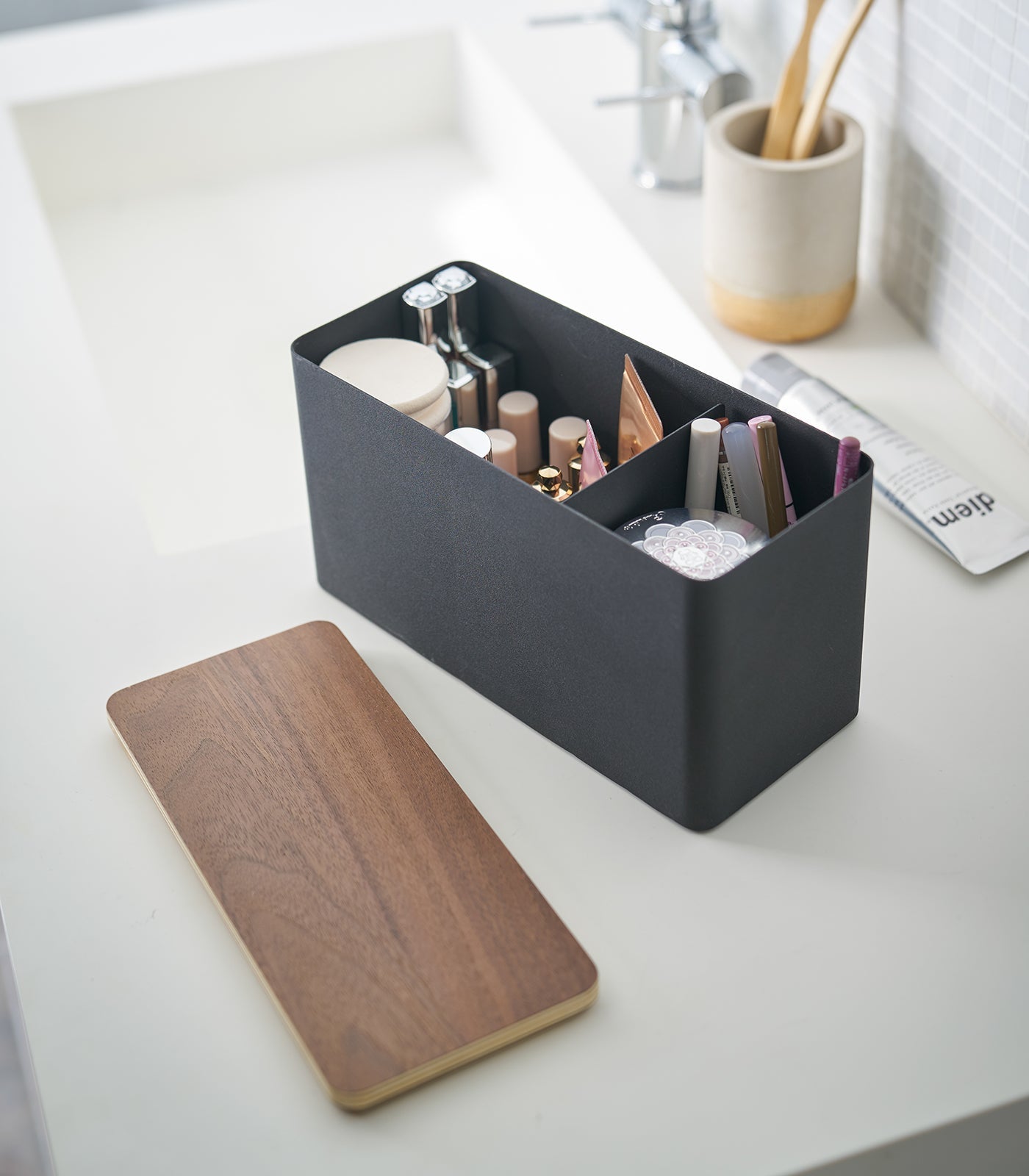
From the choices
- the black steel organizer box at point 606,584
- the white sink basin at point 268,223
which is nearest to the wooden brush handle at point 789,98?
the white sink basin at point 268,223

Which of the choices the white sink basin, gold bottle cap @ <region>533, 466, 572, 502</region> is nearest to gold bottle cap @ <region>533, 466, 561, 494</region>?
gold bottle cap @ <region>533, 466, 572, 502</region>

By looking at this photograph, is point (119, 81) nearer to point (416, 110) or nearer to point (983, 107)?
point (416, 110)

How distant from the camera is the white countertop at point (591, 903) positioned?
1.87ft

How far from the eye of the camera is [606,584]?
0.63 meters

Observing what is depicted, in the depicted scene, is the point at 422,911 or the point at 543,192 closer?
the point at 422,911

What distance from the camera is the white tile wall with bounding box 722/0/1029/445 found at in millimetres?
884

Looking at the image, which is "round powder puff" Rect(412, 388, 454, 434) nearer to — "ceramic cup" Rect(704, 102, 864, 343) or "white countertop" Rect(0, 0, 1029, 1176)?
"white countertop" Rect(0, 0, 1029, 1176)

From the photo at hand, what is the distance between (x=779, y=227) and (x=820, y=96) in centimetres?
10

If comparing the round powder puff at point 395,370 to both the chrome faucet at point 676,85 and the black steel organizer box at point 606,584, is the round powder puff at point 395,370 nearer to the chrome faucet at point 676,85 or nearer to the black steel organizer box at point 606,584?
the black steel organizer box at point 606,584

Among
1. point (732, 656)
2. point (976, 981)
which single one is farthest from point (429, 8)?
point (976, 981)

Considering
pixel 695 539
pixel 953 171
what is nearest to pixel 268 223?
pixel 953 171

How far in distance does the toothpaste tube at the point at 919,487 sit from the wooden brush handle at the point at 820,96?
18 cm

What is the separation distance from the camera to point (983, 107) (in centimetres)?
90

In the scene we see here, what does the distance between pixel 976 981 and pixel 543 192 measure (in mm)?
907
